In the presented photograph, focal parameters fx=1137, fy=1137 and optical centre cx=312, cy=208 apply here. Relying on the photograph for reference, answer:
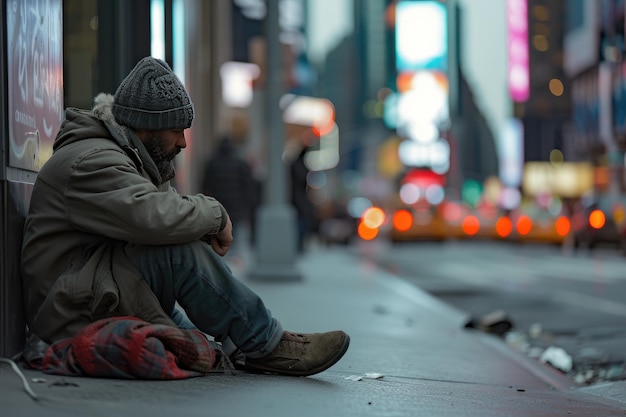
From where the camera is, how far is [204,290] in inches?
179

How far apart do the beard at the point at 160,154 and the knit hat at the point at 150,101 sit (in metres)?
0.10

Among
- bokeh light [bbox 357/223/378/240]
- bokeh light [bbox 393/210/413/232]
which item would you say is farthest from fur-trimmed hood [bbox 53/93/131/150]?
bokeh light [bbox 357/223/378/240]

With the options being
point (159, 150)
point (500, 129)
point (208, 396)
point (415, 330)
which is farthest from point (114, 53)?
point (500, 129)

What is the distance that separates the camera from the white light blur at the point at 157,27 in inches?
464

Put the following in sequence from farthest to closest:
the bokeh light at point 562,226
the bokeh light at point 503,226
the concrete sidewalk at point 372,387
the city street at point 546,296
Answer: the bokeh light at point 503,226
the bokeh light at point 562,226
the city street at point 546,296
the concrete sidewalk at point 372,387

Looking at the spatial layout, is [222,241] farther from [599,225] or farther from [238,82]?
[238,82]

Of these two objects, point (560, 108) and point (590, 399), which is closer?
point (590, 399)

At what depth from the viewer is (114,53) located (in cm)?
1005

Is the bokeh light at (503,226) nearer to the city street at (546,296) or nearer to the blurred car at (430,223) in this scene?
the blurred car at (430,223)

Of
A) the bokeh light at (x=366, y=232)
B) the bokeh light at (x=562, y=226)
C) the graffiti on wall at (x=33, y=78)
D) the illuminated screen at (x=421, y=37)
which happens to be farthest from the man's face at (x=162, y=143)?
the illuminated screen at (x=421, y=37)

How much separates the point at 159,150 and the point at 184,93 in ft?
0.90

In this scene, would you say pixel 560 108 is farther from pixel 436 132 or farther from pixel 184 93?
pixel 184 93

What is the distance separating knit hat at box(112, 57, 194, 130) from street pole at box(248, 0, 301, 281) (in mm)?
9419

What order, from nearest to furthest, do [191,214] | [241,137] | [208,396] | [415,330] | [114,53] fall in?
[208,396] < [191,214] < [415,330] < [114,53] < [241,137]
